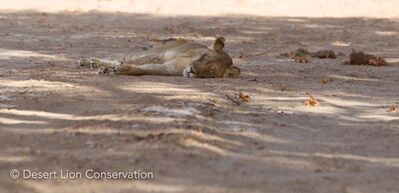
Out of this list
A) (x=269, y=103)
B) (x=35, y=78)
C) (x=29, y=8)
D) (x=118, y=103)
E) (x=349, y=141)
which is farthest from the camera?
(x=29, y=8)

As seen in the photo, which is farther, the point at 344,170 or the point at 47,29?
the point at 47,29

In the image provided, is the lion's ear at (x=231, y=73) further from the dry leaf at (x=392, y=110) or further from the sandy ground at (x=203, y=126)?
the dry leaf at (x=392, y=110)

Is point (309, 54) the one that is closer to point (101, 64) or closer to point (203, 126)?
point (101, 64)

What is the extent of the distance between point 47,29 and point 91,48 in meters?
3.02

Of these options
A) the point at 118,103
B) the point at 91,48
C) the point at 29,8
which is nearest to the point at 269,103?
the point at 118,103

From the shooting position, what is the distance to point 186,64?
9.38 metres

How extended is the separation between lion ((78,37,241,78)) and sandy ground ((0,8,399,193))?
0.26m

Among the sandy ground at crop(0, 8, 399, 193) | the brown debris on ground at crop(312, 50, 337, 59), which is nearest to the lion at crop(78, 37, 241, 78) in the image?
the sandy ground at crop(0, 8, 399, 193)

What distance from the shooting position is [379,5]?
19.3m

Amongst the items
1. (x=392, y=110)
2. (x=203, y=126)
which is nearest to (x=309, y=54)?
(x=392, y=110)

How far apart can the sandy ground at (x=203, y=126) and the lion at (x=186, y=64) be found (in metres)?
0.26

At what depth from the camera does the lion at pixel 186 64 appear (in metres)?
9.27

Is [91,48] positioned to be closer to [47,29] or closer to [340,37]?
[47,29]

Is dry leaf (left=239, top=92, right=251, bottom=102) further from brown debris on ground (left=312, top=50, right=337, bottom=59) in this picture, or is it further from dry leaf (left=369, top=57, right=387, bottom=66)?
brown debris on ground (left=312, top=50, right=337, bottom=59)
